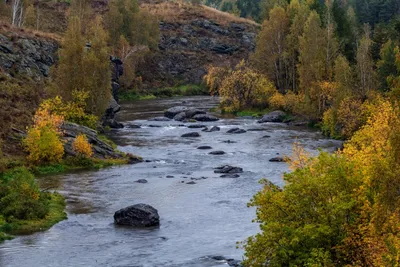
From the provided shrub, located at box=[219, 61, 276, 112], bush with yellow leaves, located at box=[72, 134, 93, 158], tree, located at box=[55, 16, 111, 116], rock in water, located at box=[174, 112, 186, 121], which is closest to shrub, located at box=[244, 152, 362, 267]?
bush with yellow leaves, located at box=[72, 134, 93, 158]

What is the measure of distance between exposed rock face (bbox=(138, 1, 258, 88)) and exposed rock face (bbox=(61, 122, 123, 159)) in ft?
256

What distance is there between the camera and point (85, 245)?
36031 mm

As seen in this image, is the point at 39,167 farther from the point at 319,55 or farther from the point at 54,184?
the point at 319,55

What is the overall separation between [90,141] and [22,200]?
22.6m

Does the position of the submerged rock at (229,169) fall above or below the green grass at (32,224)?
above

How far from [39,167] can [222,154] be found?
19847 mm

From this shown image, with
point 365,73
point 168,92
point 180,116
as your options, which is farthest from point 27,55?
point 168,92

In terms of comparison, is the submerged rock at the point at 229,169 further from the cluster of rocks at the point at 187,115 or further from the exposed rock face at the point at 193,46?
the exposed rock face at the point at 193,46

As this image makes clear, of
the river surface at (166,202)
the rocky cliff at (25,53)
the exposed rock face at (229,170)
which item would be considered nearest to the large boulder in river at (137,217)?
the river surface at (166,202)

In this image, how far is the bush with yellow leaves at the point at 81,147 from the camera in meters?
60.0

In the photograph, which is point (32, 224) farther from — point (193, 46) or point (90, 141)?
point (193, 46)

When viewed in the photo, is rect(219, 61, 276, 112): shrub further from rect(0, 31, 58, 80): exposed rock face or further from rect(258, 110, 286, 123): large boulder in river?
rect(0, 31, 58, 80): exposed rock face

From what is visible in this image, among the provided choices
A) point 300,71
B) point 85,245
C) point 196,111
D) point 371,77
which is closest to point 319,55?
point 300,71

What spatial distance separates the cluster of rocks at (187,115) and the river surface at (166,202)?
571 inches
